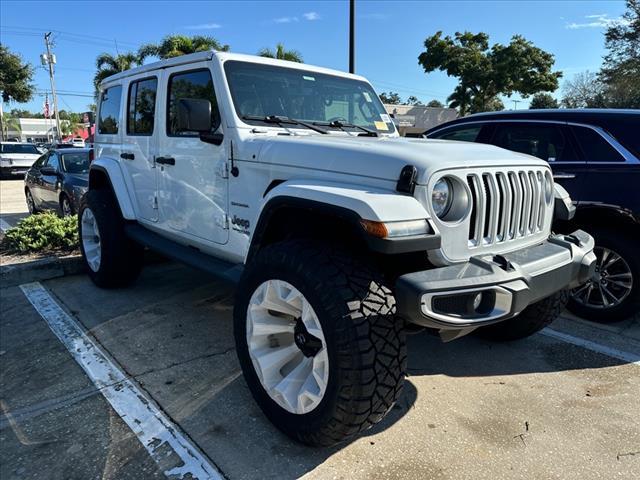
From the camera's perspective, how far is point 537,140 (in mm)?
4785

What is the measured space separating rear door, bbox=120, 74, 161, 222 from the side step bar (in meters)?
0.16

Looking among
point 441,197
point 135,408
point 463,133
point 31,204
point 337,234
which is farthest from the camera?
point 31,204

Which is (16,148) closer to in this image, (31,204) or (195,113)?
(31,204)

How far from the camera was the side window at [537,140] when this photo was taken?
454 centimetres

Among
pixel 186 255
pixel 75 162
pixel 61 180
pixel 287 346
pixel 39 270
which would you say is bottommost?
pixel 39 270

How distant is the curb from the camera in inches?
198

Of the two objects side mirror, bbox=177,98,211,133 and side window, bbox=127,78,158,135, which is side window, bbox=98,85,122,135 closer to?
side window, bbox=127,78,158,135

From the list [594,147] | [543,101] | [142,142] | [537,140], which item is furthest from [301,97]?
[543,101]

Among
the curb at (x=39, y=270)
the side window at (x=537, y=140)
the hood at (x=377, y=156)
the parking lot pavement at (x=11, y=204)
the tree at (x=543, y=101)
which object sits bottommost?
the parking lot pavement at (x=11, y=204)

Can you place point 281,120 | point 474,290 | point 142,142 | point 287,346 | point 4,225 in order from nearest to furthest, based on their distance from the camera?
point 474,290 → point 287,346 → point 281,120 → point 142,142 → point 4,225

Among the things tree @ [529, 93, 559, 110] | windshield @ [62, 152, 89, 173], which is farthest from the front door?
tree @ [529, 93, 559, 110]

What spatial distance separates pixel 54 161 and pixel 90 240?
16.1 ft

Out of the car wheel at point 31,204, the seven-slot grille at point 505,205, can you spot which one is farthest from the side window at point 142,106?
the car wheel at point 31,204

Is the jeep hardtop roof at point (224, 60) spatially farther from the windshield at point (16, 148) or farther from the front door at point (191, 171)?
the windshield at point (16, 148)
